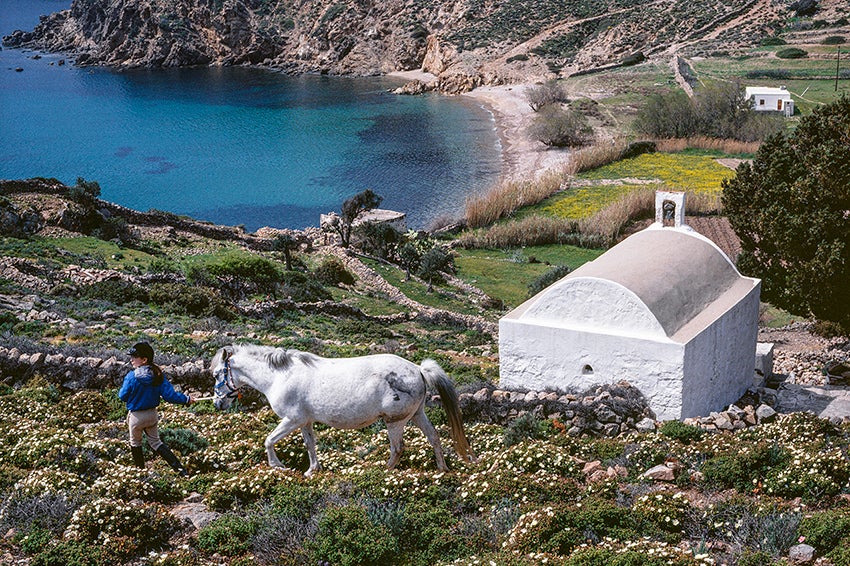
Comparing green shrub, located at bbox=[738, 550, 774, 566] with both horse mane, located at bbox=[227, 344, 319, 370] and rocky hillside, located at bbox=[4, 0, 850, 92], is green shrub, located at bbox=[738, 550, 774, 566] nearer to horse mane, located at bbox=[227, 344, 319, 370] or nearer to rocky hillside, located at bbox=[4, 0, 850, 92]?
horse mane, located at bbox=[227, 344, 319, 370]

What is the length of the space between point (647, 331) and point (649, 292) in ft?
3.02

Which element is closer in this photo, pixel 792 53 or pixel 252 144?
pixel 252 144

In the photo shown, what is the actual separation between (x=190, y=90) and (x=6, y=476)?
13305cm

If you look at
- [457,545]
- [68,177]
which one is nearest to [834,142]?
[457,545]

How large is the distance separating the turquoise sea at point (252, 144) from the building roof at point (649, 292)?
4706 centimetres

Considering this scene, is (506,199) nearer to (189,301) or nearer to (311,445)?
(189,301)

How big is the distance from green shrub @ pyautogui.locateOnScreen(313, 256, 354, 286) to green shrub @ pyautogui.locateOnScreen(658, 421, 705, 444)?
94.8ft

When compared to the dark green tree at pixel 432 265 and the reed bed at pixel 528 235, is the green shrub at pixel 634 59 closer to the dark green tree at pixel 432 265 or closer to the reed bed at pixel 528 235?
the reed bed at pixel 528 235

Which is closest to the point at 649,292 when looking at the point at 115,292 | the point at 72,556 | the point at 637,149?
the point at 72,556

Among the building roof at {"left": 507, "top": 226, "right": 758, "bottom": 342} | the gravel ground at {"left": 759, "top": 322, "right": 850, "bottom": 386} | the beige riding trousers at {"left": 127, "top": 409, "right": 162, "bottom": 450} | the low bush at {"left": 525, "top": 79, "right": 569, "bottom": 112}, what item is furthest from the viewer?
the low bush at {"left": 525, "top": 79, "right": 569, "bottom": 112}

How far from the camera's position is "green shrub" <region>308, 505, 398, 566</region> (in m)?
10.0

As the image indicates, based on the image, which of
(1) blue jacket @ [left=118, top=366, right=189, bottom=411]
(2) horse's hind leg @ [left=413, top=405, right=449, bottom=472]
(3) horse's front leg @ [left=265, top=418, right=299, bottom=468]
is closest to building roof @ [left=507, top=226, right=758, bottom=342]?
(2) horse's hind leg @ [left=413, top=405, right=449, bottom=472]

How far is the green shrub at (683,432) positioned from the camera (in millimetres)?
15703

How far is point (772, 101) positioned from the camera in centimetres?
8256
